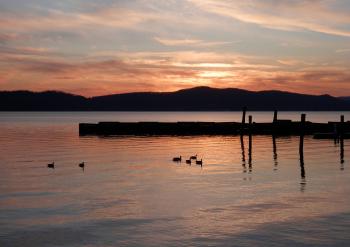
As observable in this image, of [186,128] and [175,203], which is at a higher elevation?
[186,128]

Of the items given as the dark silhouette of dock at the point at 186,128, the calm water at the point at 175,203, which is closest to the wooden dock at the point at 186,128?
the dark silhouette of dock at the point at 186,128

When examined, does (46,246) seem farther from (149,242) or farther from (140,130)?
(140,130)

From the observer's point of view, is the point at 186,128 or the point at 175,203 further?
the point at 186,128

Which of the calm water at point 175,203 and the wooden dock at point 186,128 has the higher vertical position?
the wooden dock at point 186,128

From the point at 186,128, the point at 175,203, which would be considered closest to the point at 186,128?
the point at 186,128

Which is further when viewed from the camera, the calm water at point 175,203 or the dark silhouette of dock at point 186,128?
the dark silhouette of dock at point 186,128

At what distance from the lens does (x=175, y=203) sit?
77.5 ft

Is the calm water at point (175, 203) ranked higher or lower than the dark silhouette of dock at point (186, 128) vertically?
lower

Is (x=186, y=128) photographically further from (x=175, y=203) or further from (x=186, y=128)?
(x=175, y=203)

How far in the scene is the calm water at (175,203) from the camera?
58.5ft

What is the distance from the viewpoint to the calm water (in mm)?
17828

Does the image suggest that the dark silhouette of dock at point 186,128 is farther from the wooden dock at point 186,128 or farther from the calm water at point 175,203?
the calm water at point 175,203

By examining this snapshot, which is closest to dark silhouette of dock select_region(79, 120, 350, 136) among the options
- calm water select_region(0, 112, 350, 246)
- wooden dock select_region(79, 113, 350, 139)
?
wooden dock select_region(79, 113, 350, 139)

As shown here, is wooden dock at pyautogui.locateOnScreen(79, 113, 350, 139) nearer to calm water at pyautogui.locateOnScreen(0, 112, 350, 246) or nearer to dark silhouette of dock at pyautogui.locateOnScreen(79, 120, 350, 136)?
dark silhouette of dock at pyautogui.locateOnScreen(79, 120, 350, 136)
